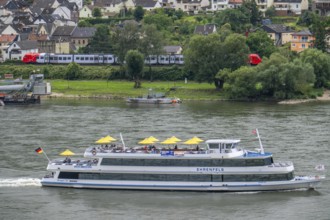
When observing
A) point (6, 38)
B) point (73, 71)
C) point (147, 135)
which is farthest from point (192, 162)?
point (6, 38)

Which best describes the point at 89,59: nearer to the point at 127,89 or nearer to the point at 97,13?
the point at 127,89

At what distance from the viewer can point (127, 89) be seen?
336 ft

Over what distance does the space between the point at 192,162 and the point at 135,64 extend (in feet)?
175

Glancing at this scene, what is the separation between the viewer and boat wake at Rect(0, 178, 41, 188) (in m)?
53.8

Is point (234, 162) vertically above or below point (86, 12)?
below

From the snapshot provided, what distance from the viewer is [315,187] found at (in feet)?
172

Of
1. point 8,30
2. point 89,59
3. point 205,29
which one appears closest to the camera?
point 89,59

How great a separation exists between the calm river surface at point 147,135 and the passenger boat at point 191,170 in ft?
1.55

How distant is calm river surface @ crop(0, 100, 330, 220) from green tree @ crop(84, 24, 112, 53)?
28241mm

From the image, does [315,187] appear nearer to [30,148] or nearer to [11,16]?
[30,148]

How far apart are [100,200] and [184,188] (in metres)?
4.42

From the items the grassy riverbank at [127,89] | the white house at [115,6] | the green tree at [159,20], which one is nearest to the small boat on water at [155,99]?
the grassy riverbank at [127,89]

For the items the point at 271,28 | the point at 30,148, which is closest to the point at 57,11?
the point at 271,28

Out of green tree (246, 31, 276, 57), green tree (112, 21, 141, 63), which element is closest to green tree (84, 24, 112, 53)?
green tree (112, 21, 141, 63)
